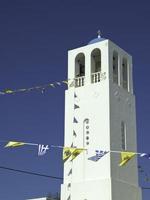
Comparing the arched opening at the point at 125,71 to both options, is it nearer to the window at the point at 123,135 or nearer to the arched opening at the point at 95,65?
the arched opening at the point at 95,65

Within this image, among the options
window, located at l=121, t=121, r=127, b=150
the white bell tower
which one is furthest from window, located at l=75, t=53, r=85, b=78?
window, located at l=121, t=121, r=127, b=150

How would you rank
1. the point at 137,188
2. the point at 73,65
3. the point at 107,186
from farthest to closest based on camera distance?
the point at 73,65
the point at 137,188
the point at 107,186

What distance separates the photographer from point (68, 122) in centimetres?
3725

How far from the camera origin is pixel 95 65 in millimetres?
38938

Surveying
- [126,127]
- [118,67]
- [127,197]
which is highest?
[118,67]

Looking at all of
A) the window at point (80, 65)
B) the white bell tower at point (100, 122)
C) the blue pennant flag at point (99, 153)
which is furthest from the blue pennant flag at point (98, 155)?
the window at point (80, 65)

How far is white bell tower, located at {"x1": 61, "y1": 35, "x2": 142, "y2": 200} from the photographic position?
113 feet

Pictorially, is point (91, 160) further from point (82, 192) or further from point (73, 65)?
point (73, 65)

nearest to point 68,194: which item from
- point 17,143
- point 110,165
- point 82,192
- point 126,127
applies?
point 82,192

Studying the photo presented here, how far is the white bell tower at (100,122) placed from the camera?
34.4 m

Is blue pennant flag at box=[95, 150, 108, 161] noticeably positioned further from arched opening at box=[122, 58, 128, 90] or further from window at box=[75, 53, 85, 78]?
arched opening at box=[122, 58, 128, 90]

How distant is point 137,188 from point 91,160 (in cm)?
374

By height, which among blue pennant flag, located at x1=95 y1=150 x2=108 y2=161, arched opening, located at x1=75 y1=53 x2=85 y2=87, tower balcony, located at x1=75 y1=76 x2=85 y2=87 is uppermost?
arched opening, located at x1=75 y1=53 x2=85 y2=87

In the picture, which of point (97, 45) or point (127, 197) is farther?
point (97, 45)
